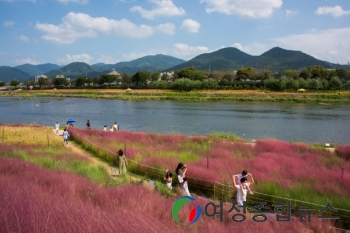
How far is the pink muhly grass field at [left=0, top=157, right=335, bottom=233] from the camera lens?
4168mm

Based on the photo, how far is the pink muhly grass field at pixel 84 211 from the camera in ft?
13.7

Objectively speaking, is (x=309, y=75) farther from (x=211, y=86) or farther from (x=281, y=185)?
(x=281, y=185)

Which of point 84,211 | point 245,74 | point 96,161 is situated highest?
point 245,74

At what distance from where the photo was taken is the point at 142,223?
4516 millimetres

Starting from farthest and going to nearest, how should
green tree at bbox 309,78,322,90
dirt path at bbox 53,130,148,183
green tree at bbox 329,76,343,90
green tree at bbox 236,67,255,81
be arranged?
green tree at bbox 236,67,255,81
green tree at bbox 329,76,343,90
green tree at bbox 309,78,322,90
dirt path at bbox 53,130,148,183

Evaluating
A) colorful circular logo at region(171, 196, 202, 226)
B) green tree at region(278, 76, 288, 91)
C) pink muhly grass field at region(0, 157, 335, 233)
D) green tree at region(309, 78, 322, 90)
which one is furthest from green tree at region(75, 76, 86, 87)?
colorful circular logo at region(171, 196, 202, 226)

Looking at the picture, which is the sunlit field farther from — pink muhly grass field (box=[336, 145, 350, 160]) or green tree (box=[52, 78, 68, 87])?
green tree (box=[52, 78, 68, 87])

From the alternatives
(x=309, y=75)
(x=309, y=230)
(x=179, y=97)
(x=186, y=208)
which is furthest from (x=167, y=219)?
(x=309, y=75)

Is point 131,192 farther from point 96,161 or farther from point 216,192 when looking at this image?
point 96,161

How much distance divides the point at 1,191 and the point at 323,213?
911 cm

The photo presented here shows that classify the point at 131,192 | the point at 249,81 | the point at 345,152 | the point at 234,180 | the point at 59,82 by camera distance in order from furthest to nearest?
the point at 59,82 → the point at 249,81 → the point at 345,152 → the point at 234,180 → the point at 131,192

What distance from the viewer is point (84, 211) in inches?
194

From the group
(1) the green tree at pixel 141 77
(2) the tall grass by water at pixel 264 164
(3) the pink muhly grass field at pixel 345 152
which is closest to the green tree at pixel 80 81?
(1) the green tree at pixel 141 77

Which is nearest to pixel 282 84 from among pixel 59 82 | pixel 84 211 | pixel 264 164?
pixel 264 164
